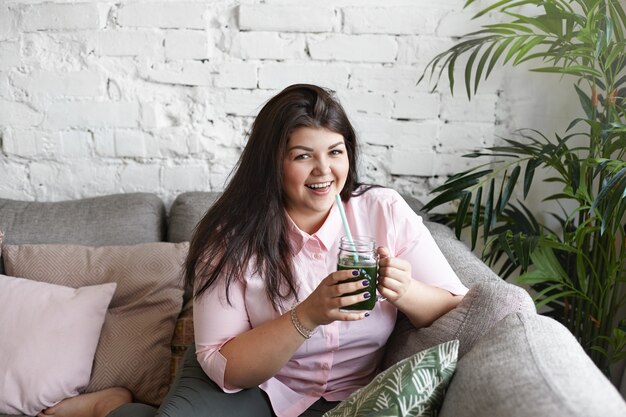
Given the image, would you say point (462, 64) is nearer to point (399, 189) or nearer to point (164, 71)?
point (399, 189)

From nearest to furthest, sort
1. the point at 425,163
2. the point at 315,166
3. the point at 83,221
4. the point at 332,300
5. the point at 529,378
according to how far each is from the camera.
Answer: the point at 529,378 → the point at 332,300 → the point at 315,166 → the point at 83,221 → the point at 425,163

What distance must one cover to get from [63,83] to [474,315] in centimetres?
168

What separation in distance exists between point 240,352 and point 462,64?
Result: 138 cm

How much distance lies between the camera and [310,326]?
1363mm

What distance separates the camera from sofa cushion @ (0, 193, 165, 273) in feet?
6.99

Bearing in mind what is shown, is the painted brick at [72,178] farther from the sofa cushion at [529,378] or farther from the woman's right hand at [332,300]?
the sofa cushion at [529,378]

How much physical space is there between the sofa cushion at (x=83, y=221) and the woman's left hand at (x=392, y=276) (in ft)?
3.53

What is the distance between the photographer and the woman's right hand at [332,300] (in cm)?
124

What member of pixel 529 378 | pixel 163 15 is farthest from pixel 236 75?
pixel 529 378

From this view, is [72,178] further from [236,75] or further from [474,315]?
[474,315]

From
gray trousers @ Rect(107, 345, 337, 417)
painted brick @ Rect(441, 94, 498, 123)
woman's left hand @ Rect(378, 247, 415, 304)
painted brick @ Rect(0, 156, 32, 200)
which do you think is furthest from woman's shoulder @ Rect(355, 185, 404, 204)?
painted brick @ Rect(0, 156, 32, 200)

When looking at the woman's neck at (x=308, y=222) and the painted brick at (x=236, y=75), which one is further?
the painted brick at (x=236, y=75)

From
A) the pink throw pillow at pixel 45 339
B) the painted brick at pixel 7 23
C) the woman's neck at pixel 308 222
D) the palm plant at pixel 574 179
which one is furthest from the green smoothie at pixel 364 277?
the painted brick at pixel 7 23

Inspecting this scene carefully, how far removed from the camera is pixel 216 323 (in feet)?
4.82
